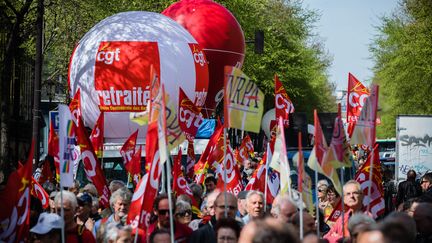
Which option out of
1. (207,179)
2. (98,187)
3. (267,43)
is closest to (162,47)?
(207,179)

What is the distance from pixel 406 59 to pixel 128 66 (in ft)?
101

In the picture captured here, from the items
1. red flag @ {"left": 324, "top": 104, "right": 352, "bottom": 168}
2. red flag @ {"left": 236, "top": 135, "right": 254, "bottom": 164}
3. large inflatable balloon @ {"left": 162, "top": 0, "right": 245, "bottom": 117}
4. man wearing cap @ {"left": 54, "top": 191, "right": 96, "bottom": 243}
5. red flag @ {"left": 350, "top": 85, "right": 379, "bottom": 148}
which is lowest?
man wearing cap @ {"left": 54, "top": 191, "right": 96, "bottom": 243}

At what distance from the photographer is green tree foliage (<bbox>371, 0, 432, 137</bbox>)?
4331 cm

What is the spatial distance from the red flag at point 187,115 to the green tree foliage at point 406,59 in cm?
2469

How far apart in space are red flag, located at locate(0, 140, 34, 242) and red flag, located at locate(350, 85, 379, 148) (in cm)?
335

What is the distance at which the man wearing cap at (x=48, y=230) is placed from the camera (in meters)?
9.26

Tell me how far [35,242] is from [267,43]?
43832 mm

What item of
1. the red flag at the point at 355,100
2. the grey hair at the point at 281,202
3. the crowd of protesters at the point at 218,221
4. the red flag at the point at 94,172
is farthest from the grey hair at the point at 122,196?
the red flag at the point at 355,100

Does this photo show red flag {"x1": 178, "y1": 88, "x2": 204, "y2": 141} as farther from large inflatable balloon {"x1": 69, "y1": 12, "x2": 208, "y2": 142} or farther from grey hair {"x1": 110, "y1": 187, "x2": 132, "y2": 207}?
grey hair {"x1": 110, "y1": 187, "x2": 132, "y2": 207}

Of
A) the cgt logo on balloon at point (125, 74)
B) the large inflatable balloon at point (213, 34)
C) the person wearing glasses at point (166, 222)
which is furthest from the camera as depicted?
the large inflatable balloon at point (213, 34)

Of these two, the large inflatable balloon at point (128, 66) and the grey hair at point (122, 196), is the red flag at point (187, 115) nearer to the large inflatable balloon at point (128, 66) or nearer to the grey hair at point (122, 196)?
the large inflatable balloon at point (128, 66)

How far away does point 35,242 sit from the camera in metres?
9.35

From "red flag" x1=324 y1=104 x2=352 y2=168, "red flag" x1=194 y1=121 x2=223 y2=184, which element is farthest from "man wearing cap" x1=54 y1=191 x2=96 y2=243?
"red flag" x1=194 y1=121 x2=223 y2=184

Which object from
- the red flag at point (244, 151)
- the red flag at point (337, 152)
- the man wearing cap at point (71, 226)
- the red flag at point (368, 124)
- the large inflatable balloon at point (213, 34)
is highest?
the large inflatable balloon at point (213, 34)
